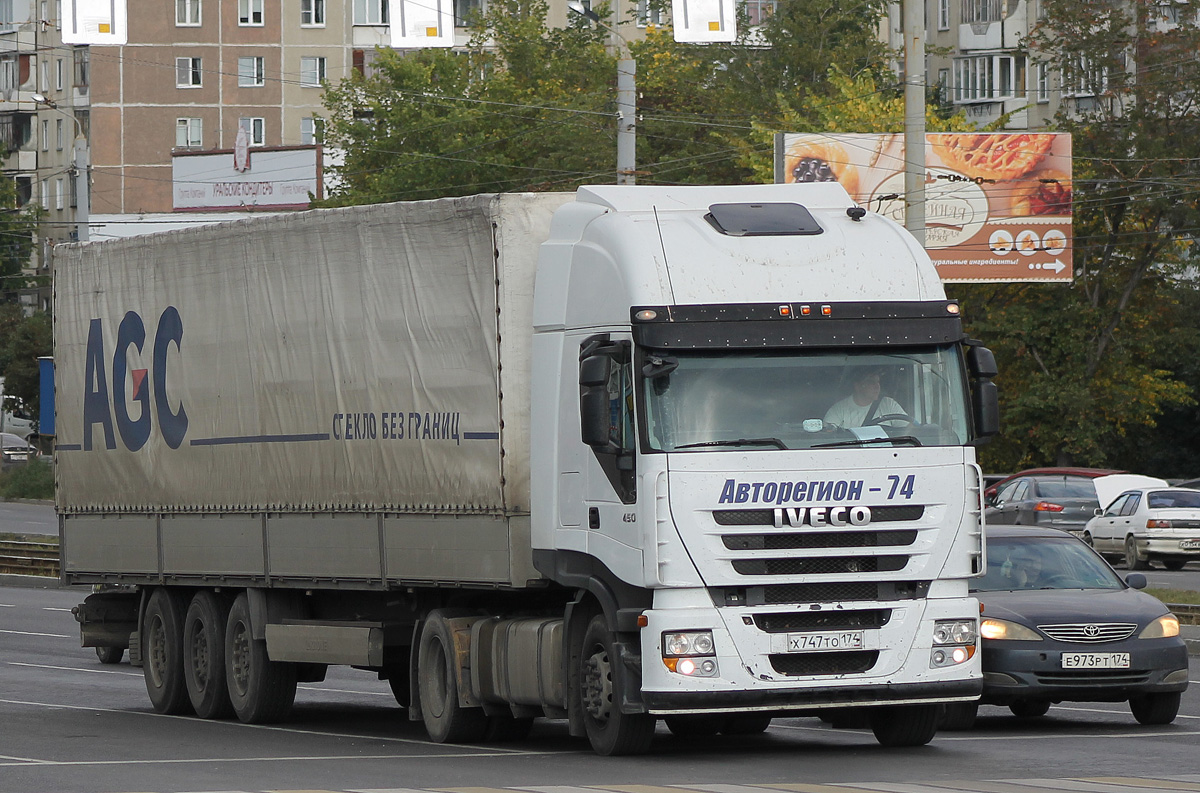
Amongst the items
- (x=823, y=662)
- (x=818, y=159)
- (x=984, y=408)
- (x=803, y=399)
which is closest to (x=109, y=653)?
(x=823, y=662)

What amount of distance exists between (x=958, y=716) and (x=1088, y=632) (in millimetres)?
1074

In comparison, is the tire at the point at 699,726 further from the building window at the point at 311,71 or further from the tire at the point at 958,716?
the building window at the point at 311,71

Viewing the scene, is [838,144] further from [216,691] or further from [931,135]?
[216,691]

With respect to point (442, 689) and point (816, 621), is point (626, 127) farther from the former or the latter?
point (816, 621)

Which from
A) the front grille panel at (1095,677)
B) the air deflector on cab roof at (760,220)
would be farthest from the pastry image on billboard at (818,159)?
the air deflector on cab roof at (760,220)

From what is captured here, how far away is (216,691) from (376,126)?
199ft

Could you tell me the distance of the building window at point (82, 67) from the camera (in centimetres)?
9888

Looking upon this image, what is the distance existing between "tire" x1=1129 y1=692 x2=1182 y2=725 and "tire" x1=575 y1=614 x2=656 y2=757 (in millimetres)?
4071

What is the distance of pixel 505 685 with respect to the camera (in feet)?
45.6

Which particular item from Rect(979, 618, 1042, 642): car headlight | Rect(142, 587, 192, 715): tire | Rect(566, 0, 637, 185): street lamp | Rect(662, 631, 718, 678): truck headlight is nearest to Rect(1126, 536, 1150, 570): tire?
Rect(566, 0, 637, 185): street lamp

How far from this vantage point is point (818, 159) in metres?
45.1

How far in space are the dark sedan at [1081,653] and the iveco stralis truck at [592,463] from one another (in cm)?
105

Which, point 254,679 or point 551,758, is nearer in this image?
point 551,758

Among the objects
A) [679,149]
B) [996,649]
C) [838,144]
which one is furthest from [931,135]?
[996,649]
